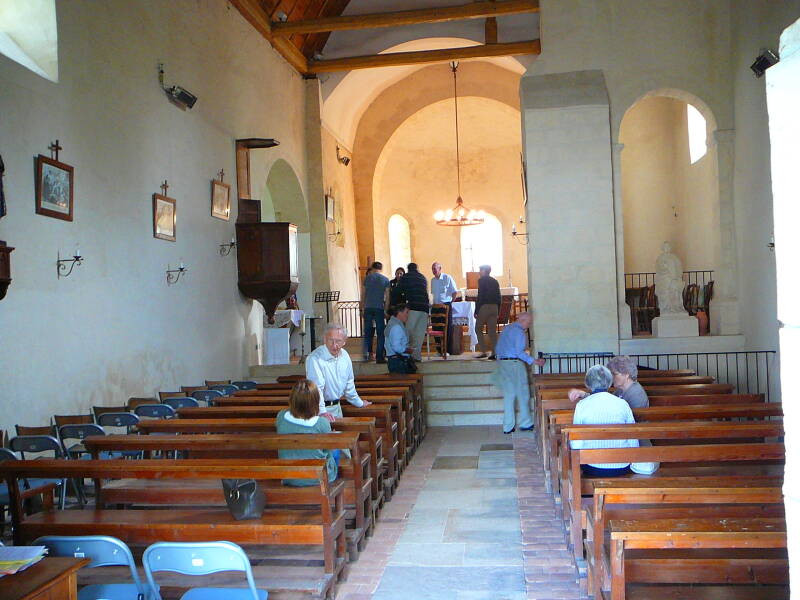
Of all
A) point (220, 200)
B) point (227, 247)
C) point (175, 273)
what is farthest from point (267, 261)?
point (175, 273)

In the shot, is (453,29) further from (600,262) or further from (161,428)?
(161,428)

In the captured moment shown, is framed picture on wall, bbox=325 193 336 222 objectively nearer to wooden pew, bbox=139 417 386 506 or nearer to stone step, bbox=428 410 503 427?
stone step, bbox=428 410 503 427

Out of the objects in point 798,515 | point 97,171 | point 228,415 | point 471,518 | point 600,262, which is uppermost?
point 97,171

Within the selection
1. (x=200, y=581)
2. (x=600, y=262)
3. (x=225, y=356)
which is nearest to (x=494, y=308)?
(x=600, y=262)

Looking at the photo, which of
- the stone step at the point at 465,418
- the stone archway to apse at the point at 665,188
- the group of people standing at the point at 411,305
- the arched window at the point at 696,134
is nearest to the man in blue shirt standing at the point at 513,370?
the stone step at the point at 465,418

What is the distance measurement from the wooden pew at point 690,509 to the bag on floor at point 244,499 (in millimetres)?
1540

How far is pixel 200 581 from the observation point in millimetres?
3465

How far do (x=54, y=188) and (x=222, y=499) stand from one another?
3813 mm

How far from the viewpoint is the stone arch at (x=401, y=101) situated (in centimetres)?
1694

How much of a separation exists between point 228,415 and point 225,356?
453 centimetres

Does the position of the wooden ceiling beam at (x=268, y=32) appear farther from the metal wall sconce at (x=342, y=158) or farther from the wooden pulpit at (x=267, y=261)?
the wooden pulpit at (x=267, y=261)

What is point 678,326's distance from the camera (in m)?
10.7

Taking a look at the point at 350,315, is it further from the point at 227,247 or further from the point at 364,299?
the point at 227,247

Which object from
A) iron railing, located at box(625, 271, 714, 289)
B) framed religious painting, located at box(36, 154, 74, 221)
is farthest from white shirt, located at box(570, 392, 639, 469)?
iron railing, located at box(625, 271, 714, 289)
